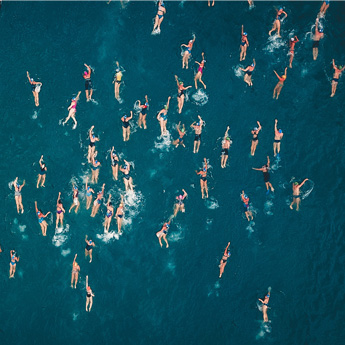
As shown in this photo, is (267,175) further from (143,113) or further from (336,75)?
(143,113)

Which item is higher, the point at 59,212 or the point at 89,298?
the point at 59,212

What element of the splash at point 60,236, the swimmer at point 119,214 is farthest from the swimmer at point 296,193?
the splash at point 60,236

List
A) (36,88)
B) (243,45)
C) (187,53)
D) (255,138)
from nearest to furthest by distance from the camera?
(255,138), (243,45), (36,88), (187,53)

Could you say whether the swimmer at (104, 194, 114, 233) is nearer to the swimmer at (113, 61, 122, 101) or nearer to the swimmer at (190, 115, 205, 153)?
the swimmer at (190, 115, 205, 153)

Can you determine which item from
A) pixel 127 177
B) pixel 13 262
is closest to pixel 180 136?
A: pixel 127 177

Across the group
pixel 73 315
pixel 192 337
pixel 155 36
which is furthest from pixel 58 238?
pixel 155 36

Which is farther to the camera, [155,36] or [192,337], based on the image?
[155,36]

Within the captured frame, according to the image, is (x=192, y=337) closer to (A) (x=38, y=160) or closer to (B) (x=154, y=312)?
(B) (x=154, y=312)
